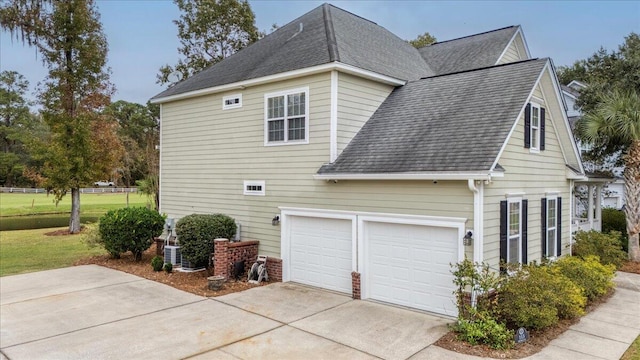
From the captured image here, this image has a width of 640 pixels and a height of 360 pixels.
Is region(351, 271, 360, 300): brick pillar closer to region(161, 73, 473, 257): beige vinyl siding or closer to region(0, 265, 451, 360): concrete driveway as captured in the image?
region(0, 265, 451, 360): concrete driveway

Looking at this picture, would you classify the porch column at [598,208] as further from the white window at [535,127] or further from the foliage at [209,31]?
the foliage at [209,31]

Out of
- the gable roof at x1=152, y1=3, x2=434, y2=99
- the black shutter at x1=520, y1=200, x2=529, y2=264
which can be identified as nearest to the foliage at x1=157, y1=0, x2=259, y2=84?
the gable roof at x1=152, y1=3, x2=434, y2=99

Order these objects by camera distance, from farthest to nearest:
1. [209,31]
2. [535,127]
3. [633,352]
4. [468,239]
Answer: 1. [209,31]
2. [535,127]
3. [468,239]
4. [633,352]

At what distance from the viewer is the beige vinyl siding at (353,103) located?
10.0 metres

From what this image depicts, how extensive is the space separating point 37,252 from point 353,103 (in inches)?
543

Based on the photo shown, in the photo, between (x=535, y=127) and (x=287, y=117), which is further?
(x=287, y=117)

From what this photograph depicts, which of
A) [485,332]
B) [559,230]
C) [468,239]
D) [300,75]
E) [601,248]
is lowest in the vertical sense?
[485,332]

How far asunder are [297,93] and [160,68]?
20.1 metres

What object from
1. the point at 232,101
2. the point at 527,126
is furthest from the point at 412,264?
the point at 232,101

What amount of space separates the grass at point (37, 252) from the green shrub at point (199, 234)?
498 cm

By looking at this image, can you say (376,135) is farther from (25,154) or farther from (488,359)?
(25,154)

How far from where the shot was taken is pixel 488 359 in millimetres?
5969

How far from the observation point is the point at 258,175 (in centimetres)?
1142

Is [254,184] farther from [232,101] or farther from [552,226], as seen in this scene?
[552,226]
